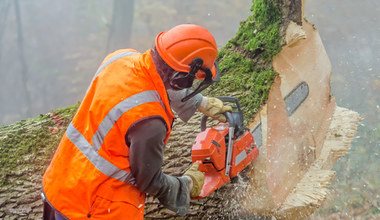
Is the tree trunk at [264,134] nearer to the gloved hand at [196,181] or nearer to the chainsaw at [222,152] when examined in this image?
the chainsaw at [222,152]

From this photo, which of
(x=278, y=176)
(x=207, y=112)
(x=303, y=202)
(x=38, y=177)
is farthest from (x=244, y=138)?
(x=38, y=177)

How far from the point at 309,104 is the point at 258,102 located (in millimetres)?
740

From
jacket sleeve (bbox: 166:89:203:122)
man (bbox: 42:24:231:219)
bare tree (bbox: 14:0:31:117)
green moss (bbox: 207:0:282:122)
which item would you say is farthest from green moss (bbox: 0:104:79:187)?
bare tree (bbox: 14:0:31:117)

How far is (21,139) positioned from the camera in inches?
118

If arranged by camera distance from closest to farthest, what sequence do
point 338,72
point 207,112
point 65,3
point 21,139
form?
point 207,112, point 21,139, point 338,72, point 65,3

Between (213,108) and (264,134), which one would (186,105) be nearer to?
(213,108)

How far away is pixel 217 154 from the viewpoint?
233 cm

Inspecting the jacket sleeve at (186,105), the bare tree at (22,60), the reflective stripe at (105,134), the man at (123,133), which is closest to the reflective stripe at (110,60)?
the man at (123,133)

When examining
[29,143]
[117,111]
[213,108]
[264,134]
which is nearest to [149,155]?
[117,111]

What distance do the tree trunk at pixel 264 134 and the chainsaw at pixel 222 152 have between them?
241 mm

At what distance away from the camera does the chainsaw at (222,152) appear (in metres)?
2.31

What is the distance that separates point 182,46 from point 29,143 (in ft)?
6.35

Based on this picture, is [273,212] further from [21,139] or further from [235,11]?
[235,11]

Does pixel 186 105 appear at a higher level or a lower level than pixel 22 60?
higher
